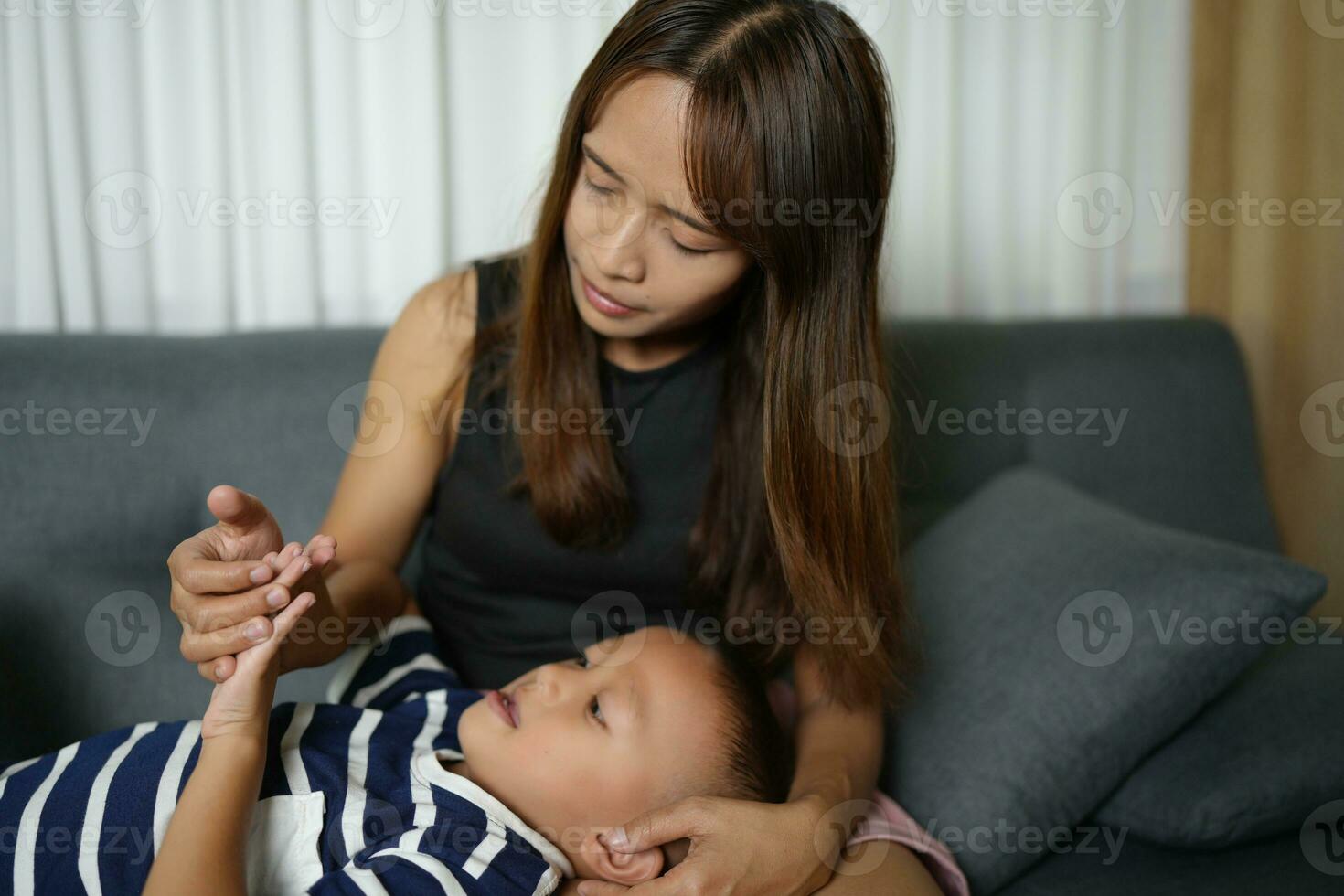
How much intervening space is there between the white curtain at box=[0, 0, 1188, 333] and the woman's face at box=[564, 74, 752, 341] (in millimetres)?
437

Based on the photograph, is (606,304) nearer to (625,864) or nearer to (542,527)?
(542,527)

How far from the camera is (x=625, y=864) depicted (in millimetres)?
1012

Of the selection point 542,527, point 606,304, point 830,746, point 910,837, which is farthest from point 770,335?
point 910,837

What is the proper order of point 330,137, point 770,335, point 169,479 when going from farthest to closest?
point 330,137 → point 169,479 → point 770,335

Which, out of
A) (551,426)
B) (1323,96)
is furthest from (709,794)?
(1323,96)

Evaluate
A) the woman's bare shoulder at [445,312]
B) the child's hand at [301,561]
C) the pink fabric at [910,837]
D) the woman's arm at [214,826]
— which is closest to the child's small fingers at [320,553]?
the child's hand at [301,561]

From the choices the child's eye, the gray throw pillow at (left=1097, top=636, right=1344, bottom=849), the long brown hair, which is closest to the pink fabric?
the long brown hair

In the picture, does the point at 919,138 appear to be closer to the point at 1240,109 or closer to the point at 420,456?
the point at 1240,109

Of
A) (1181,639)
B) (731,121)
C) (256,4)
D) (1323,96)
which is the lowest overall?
(1181,639)

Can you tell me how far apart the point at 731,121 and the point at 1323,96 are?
4.54ft

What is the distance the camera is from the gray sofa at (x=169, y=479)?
1.32m

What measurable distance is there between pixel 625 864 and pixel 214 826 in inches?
15.0

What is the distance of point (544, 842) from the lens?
1.05 m

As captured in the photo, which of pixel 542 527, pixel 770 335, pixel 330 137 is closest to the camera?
pixel 770 335
